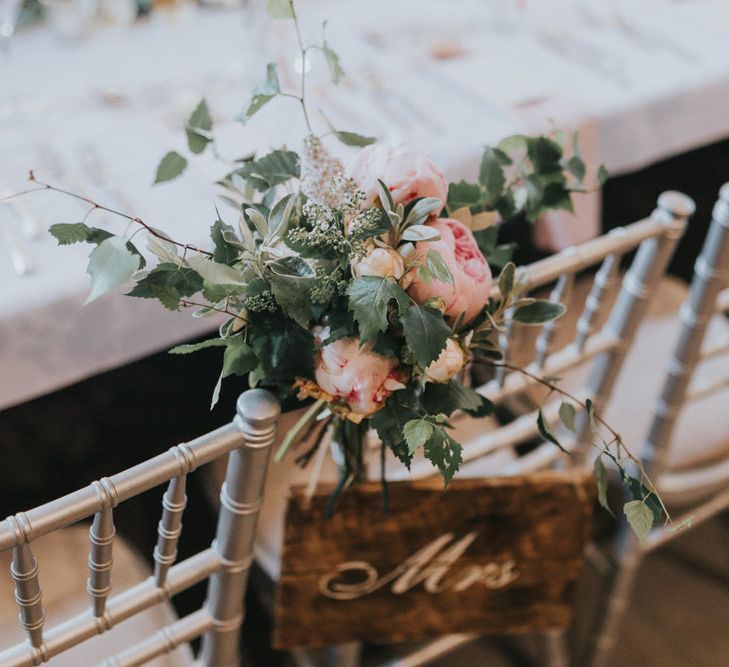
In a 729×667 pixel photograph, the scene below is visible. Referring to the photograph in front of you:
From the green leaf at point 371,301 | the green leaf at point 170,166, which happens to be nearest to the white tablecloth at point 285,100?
the green leaf at point 170,166

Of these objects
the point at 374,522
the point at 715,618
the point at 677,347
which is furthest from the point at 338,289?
the point at 715,618

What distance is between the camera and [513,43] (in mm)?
1765

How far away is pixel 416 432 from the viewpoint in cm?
70

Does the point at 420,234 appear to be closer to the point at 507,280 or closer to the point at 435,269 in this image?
the point at 435,269

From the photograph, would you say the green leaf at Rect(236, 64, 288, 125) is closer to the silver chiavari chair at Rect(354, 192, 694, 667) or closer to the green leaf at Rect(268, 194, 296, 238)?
the green leaf at Rect(268, 194, 296, 238)

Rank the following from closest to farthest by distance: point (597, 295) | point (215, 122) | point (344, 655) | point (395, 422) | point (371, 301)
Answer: point (371, 301) < point (395, 422) < point (597, 295) < point (344, 655) < point (215, 122)

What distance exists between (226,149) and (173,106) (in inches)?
7.9

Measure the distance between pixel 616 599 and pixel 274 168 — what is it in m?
1.09

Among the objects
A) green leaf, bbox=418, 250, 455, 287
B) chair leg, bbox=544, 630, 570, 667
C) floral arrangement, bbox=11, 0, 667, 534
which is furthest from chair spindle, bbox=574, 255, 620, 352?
chair leg, bbox=544, 630, 570, 667

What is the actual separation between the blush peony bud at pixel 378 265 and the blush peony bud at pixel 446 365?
0.08 meters

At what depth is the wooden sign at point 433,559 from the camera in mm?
979

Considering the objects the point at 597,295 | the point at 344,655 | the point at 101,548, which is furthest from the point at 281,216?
the point at 344,655

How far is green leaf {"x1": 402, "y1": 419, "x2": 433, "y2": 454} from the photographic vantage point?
69cm

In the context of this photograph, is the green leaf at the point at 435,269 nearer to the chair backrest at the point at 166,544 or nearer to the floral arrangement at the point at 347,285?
the floral arrangement at the point at 347,285
